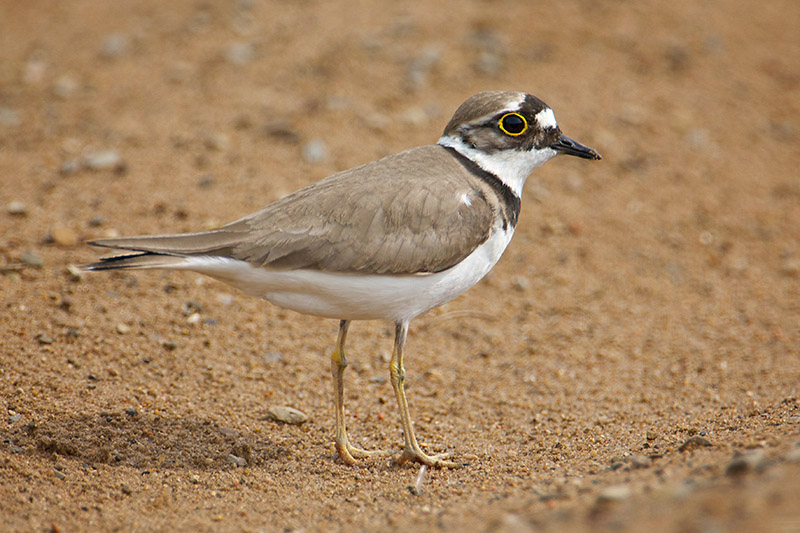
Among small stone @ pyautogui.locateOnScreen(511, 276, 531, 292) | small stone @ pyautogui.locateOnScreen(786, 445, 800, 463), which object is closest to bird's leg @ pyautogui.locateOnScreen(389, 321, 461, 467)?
small stone @ pyautogui.locateOnScreen(786, 445, 800, 463)

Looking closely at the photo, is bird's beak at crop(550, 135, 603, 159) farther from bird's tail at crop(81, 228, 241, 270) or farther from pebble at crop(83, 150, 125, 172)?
pebble at crop(83, 150, 125, 172)

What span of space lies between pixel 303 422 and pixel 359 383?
69cm

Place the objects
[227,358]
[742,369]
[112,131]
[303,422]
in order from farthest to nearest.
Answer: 1. [112,131]
2. [742,369]
3. [227,358]
4. [303,422]

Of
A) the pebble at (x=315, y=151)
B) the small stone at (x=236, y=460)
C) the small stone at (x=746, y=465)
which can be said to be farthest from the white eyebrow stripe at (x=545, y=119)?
the pebble at (x=315, y=151)

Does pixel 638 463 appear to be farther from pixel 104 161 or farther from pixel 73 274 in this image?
pixel 104 161

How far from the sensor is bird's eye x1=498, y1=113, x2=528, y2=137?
197 inches

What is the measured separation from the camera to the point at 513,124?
500cm

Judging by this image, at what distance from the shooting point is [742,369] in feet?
20.5

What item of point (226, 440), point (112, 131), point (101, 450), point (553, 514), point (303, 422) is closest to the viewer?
point (553, 514)

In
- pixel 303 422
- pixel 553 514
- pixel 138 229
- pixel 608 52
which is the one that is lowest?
pixel 303 422

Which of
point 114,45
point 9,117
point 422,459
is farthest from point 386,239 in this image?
point 114,45

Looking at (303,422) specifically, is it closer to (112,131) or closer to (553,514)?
(553,514)

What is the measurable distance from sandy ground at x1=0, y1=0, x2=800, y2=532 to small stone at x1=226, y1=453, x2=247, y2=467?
0.04 m

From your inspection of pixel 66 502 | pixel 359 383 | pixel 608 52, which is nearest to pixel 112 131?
pixel 359 383
